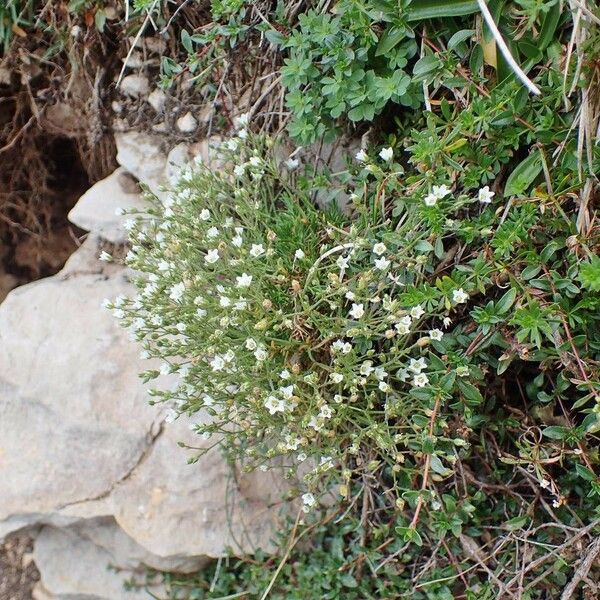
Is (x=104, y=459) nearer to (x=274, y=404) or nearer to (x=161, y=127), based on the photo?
(x=274, y=404)

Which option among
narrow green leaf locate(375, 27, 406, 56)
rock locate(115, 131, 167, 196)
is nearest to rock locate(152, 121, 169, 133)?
rock locate(115, 131, 167, 196)

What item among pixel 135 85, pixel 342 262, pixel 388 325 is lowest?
pixel 388 325

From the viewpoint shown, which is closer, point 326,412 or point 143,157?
point 326,412

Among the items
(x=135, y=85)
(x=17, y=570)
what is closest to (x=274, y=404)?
(x=135, y=85)

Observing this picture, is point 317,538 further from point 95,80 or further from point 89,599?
point 95,80

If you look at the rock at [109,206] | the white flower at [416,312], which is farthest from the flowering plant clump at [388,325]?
the rock at [109,206]

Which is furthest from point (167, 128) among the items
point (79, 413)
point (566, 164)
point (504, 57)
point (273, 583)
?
point (273, 583)

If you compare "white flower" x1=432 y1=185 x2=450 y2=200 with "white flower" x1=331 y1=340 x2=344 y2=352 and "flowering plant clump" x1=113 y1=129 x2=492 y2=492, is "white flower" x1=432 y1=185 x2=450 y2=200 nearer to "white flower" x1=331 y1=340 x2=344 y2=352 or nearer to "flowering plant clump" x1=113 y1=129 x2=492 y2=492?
"flowering plant clump" x1=113 y1=129 x2=492 y2=492
